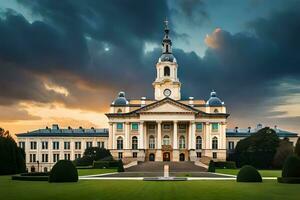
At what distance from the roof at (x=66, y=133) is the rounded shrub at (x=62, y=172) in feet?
269

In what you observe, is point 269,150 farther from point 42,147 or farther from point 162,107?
point 42,147

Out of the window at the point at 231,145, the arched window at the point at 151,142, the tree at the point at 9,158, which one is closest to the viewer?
the tree at the point at 9,158

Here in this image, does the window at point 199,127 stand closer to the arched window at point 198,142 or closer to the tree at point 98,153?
the arched window at point 198,142

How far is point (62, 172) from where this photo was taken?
145ft

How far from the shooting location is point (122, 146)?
111938 mm

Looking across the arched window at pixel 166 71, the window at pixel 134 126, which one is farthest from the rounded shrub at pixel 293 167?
the arched window at pixel 166 71

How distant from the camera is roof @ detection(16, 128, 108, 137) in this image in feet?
416

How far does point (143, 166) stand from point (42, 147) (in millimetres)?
45425

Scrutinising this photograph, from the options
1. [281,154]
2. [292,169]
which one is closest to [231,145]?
[281,154]

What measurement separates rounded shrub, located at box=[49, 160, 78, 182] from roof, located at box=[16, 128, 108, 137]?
81.9 m

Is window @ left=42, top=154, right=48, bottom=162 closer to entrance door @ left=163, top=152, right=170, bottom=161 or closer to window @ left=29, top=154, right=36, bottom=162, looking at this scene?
window @ left=29, top=154, right=36, bottom=162

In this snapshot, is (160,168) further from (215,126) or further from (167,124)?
(215,126)

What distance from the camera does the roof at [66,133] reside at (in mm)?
126875

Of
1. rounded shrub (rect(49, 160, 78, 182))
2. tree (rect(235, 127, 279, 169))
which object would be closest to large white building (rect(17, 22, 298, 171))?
tree (rect(235, 127, 279, 169))
